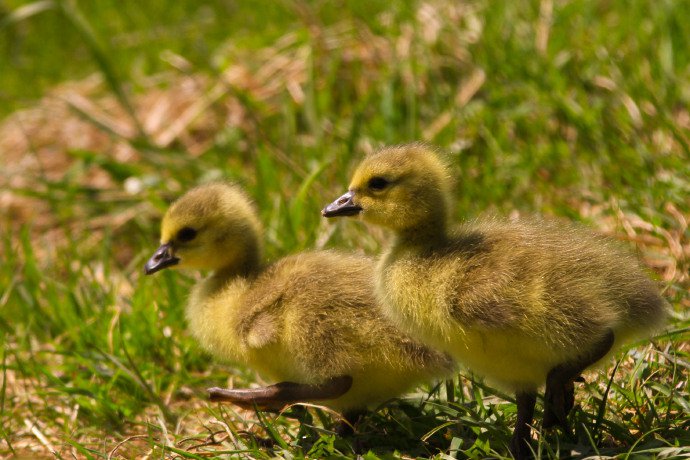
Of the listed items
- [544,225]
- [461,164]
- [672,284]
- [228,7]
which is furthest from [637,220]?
[228,7]

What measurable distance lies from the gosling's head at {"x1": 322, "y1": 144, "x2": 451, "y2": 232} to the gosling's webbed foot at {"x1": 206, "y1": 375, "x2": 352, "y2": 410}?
0.49 meters

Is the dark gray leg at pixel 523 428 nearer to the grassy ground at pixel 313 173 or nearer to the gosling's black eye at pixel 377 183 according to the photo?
the grassy ground at pixel 313 173

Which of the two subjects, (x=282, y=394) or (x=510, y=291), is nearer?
(x=510, y=291)

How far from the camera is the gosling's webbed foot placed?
2.97 metres

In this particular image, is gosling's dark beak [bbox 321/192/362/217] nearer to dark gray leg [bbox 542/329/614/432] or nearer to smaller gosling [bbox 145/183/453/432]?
smaller gosling [bbox 145/183/453/432]

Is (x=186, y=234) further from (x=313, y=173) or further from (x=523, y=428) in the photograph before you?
(x=523, y=428)

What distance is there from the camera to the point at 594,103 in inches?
203

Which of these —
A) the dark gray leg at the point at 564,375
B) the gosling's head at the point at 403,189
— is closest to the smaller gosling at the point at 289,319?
the gosling's head at the point at 403,189

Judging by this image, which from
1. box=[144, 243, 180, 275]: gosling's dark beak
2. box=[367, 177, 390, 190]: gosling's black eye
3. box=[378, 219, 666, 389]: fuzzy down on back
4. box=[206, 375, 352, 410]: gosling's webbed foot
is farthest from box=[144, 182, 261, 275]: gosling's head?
box=[378, 219, 666, 389]: fuzzy down on back

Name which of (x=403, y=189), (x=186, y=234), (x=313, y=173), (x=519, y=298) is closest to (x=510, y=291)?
(x=519, y=298)

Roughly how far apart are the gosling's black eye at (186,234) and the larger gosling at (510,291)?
33.0 inches

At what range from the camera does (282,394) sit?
3.07 meters

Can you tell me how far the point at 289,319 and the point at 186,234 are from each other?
693 millimetres

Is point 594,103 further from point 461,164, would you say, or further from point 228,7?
point 228,7
